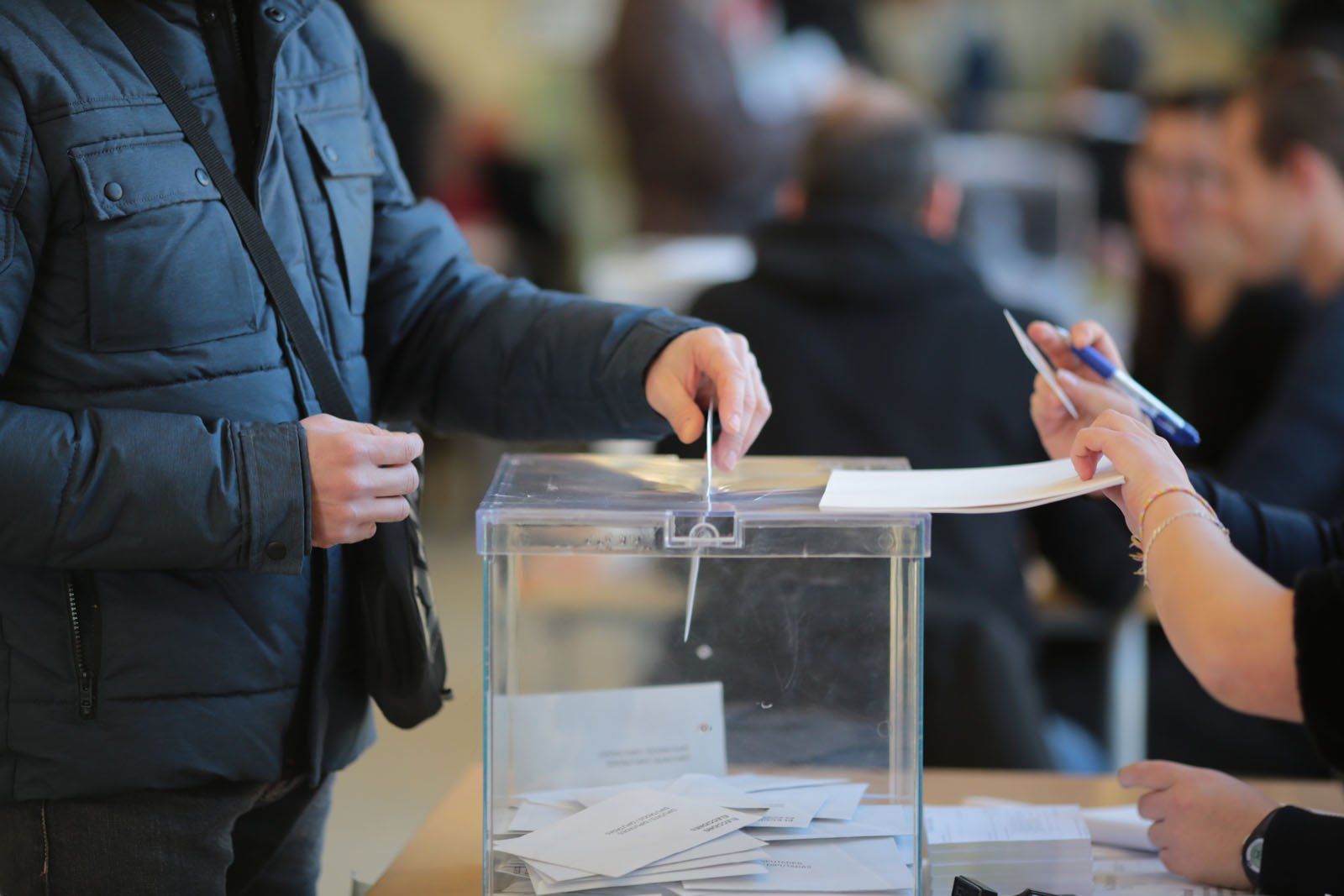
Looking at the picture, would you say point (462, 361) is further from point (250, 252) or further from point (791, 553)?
point (791, 553)

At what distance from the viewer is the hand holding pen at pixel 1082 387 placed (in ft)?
4.45

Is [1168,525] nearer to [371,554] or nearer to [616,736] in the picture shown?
[616,736]

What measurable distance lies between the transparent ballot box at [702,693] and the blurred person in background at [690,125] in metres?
3.60

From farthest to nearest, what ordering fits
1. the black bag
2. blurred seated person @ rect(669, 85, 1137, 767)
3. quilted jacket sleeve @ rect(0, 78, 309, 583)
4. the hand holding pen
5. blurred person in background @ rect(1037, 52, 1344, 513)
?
blurred person in background @ rect(1037, 52, 1344, 513), blurred seated person @ rect(669, 85, 1137, 767), the hand holding pen, the black bag, quilted jacket sleeve @ rect(0, 78, 309, 583)

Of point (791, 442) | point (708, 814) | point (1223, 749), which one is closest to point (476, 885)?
point (708, 814)

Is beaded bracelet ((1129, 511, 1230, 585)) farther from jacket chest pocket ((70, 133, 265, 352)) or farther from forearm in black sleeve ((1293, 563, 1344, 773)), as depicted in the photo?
jacket chest pocket ((70, 133, 265, 352))

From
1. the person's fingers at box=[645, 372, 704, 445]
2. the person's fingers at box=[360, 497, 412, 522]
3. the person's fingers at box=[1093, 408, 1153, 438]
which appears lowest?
the person's fingers at box=[360, 497, 412, 522]

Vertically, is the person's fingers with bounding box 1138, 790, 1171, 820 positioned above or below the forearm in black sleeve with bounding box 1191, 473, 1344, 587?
below

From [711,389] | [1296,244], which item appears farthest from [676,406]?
[1296,244]

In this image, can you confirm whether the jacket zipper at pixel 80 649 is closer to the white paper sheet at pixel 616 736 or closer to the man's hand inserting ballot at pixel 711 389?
the white paper sheet at pixel 616 736

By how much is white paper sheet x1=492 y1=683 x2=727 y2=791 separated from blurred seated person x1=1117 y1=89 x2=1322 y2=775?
151 cm

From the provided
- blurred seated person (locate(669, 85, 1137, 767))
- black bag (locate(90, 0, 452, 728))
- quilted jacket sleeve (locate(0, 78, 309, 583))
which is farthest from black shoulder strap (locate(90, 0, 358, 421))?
blurred seated person (locate(669, 85, 1137, 767))

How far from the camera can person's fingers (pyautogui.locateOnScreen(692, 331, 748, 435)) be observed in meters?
1.21

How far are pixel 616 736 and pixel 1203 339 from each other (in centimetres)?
213
